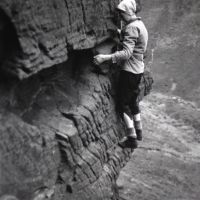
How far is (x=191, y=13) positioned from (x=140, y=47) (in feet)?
27.8

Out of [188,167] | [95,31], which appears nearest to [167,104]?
[188,167]

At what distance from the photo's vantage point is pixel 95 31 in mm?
5488

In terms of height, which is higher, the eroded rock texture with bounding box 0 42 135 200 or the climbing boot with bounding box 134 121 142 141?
the eroded rock texture with bounding box 0 42 135 200

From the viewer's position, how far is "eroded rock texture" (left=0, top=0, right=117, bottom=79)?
4.14m

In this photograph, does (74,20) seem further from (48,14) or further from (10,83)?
(10,83)

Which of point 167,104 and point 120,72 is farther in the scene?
point 167,104

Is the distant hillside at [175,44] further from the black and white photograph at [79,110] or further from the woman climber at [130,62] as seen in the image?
the woman climber at [130,62]

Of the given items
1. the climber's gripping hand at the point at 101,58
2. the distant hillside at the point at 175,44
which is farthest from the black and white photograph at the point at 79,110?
the distant hillside at the point at 175,44

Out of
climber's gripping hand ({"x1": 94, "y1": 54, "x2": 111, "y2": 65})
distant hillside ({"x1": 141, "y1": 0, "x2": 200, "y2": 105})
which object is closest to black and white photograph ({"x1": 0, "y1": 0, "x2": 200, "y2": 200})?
climber's gripping hand ({"x1": 94, "y1": 54, "x2": 111, "y2": 65})

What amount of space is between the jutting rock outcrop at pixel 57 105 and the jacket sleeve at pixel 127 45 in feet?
1.11

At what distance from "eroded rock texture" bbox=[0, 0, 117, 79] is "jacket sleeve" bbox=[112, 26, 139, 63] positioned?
13.3 inches

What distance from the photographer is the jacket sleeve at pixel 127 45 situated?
5.46 meters

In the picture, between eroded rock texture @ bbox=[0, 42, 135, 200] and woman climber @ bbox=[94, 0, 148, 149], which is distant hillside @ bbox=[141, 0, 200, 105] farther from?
eroded rock texture @ bbox=[0, 42, 135, 200]

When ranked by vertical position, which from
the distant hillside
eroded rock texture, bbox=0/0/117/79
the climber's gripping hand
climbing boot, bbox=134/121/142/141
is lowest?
the distant hillside
